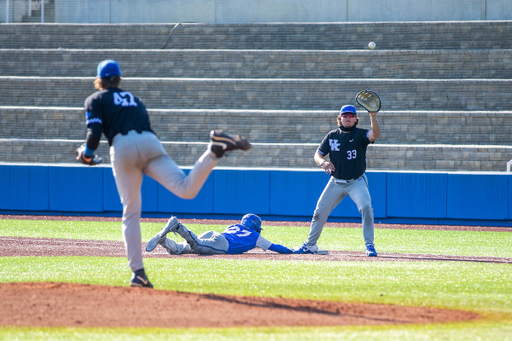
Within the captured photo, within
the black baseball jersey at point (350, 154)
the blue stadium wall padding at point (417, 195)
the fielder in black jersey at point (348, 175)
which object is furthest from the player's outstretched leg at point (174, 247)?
the blue stadium wall padding at point (417, 195)

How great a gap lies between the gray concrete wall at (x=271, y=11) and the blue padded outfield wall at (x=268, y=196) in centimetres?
1283

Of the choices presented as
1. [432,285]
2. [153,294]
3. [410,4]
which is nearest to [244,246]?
[432,285]

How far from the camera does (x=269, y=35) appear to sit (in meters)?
25.2

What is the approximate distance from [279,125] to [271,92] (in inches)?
69.4

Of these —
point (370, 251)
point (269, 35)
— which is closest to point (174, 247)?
point (370, 251)

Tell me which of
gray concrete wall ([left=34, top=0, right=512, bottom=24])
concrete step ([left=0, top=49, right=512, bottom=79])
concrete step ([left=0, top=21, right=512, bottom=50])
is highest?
gray concrete wall ([left=34, top=0, right=512, bottom=24])

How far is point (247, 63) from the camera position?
2361 cm

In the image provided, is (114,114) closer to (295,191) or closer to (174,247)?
(174,247)

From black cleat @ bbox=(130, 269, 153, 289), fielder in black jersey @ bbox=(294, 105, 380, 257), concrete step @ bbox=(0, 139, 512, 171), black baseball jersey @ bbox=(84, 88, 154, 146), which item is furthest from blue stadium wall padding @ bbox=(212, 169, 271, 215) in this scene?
black baseball jersey @ bbox=(84, 88, 154, 146)

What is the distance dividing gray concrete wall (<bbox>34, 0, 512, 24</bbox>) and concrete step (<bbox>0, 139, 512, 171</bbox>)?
8.54 metres

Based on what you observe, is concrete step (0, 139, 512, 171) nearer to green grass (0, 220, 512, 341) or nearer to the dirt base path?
green grass (0, 220, 512, 341)

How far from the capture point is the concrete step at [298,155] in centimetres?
1927

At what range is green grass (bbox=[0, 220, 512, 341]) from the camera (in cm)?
417

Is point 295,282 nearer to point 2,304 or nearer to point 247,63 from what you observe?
point 2,304
